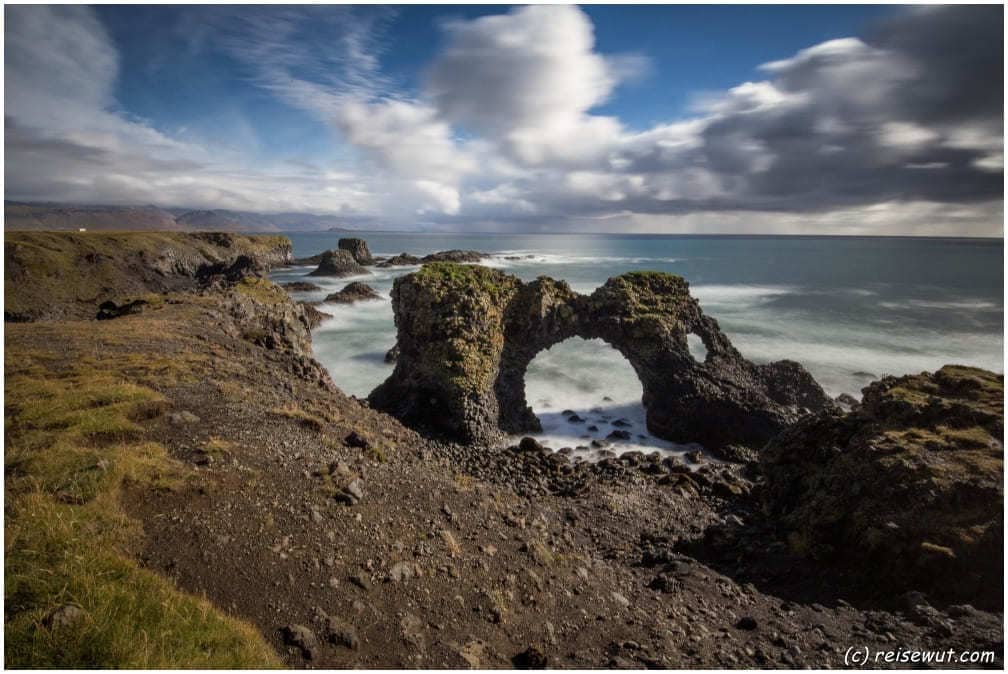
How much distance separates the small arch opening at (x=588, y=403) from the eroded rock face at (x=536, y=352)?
173 cm

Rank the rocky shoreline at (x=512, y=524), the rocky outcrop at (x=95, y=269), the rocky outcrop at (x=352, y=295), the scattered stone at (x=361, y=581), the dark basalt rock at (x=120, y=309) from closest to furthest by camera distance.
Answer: the rocky shoreline at (x=512, y=524)
the scattered stone at (x=361, y=581)
the dark basalt rock at (x=120, y=309)
the rocky outcrop at (x=95, y=269)
the rocky outcrop at (x=352, y=295)

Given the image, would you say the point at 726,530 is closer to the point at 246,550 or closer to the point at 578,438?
the point at 578,438

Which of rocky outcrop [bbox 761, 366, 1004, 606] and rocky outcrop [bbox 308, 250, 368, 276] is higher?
rocky outcrop [bbox 308, 250, 368, 276]

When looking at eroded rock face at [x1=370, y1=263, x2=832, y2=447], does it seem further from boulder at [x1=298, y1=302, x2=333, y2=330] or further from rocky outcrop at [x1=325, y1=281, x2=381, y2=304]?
rocky outcrop at [x1=325, y1=281, x2=381, y2=304]

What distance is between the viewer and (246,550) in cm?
870

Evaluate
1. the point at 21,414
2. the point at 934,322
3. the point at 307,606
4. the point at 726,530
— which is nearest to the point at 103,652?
the point at 307,606

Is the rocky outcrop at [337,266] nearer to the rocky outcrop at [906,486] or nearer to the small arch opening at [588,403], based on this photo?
the small arch opening at [588,403]

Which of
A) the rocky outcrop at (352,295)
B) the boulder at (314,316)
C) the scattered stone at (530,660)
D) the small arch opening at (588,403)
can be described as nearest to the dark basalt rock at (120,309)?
the small arch opening at (588,403)

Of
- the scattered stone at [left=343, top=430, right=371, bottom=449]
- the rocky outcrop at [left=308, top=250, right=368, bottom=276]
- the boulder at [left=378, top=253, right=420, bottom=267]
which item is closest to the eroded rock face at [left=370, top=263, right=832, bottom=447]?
the scattered stone at [left=343, top=430, right=371, bottom=449]

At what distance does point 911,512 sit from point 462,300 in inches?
809

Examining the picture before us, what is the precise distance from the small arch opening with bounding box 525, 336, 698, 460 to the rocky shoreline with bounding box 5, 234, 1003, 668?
363 centimetres

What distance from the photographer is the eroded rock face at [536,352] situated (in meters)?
25.7

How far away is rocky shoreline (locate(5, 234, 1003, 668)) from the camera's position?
8359 millimetres

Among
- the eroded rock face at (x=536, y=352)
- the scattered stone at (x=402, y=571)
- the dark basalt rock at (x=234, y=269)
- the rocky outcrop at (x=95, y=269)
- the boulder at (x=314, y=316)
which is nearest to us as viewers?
the scattered stone at (x=402, y=571)
